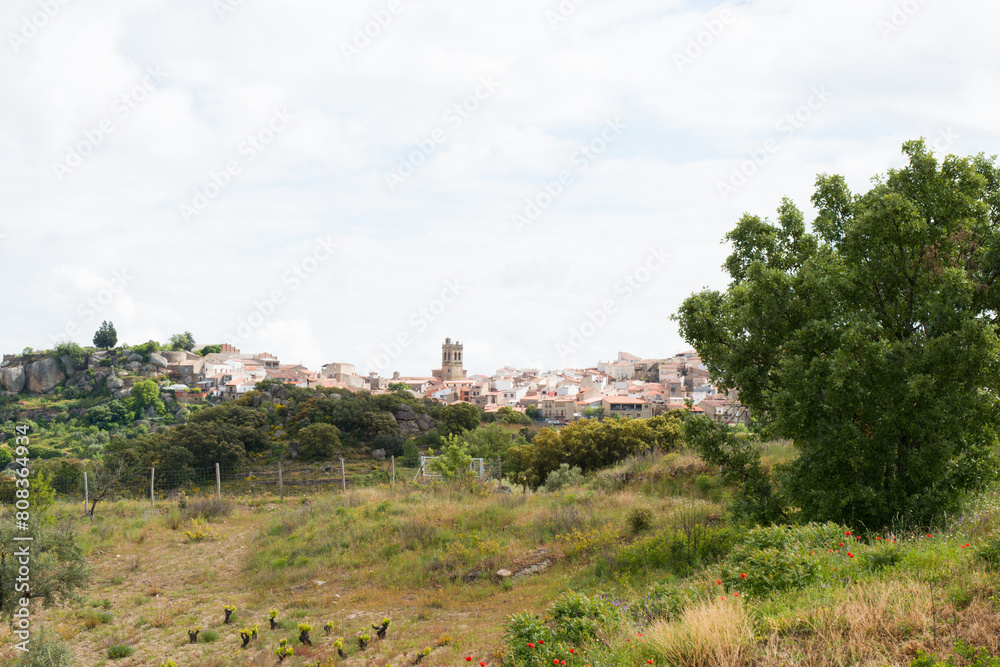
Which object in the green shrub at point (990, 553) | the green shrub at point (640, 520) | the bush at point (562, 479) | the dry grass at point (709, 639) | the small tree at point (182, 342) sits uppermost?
the small tree at point (182, 342)

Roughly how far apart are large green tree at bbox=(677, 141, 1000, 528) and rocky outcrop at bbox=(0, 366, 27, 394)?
115511 mm

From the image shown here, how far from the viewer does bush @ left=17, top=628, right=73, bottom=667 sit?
23.9ft

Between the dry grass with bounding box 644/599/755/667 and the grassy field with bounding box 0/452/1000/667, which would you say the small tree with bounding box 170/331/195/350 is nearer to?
the grassy field with bounding box 0/452/1000/667

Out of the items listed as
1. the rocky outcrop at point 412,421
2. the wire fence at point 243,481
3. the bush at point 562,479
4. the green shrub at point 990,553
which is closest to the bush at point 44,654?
the green shrub at point 990,553

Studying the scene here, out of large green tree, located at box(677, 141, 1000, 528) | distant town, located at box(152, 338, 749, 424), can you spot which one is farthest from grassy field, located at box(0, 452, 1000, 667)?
distant town, located at box(152, 338, 749, 424)

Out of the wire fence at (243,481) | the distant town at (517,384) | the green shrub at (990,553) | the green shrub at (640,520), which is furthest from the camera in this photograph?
the distant town at (517,384)

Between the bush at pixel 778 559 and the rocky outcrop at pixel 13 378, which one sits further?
the rocky outcrop at pixel 13 378

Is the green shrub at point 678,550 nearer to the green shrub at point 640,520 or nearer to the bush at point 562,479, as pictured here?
the green shrub at point 640,520

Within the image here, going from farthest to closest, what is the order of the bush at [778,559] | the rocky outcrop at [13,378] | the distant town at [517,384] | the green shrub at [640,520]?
the rocky outcrop at [13,378] → the distant town at [517,384] → the green shrub at [640,520] → the bush at [778,559]

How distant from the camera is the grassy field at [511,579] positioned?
16.3 feet

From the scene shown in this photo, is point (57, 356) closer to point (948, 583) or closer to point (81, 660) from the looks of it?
point (81, 660)

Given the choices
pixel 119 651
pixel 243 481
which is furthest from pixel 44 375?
pixel 119 651

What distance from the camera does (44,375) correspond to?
9794 cm

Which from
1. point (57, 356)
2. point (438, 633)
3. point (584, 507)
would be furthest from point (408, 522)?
point (57, 356)
